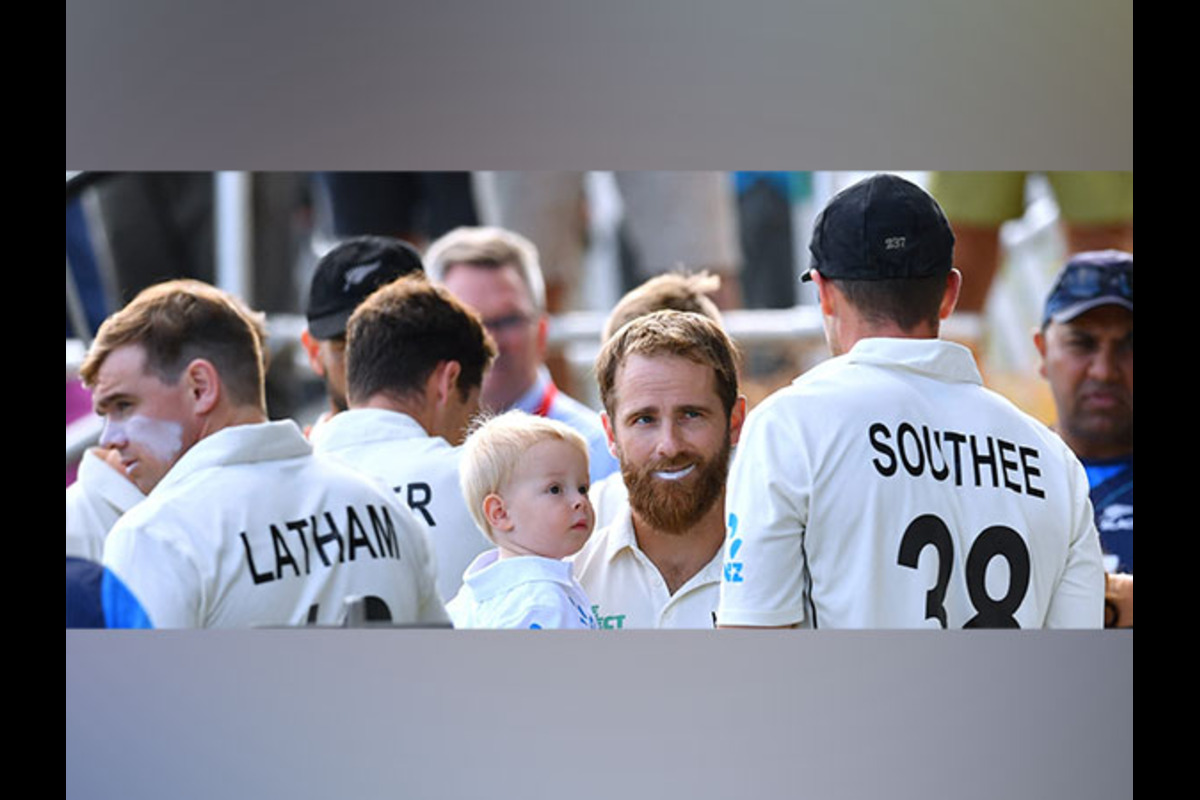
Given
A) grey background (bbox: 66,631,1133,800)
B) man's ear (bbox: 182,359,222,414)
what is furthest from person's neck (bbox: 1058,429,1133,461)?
man's ear (bbox: 182,359,222,414)

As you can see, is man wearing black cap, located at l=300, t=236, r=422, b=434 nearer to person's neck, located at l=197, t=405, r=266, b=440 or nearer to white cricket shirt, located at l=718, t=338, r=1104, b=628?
person's neck, located at l=197, t=405, r=266, b=440

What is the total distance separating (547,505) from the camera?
370 centimetres

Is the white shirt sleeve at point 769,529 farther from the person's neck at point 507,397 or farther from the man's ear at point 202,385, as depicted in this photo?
the man's ear at point 202,385

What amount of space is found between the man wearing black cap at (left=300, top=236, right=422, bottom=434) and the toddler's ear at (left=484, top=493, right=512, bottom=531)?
1.49 ft

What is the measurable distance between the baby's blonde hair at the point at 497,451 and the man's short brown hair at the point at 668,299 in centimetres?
27

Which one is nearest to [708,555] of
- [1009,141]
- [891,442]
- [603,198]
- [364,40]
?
[891,442]

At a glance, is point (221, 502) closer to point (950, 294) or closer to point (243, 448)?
point (243, 448)

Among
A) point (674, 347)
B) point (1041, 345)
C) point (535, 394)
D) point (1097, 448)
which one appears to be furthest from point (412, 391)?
point (1097, 448)

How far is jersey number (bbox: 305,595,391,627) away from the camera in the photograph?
3.82 m

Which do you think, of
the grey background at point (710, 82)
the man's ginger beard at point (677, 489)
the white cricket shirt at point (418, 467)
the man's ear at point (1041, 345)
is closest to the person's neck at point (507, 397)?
the white cricket shirt at point (418, 467)

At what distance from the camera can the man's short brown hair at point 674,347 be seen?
3.79 metres

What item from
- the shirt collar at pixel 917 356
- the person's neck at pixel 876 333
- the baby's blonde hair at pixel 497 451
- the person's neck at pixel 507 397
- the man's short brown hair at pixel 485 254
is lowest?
the baby's blonde hair at pixel 497 451

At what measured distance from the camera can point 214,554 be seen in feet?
12.3

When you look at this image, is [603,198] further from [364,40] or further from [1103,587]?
[1103,587]
